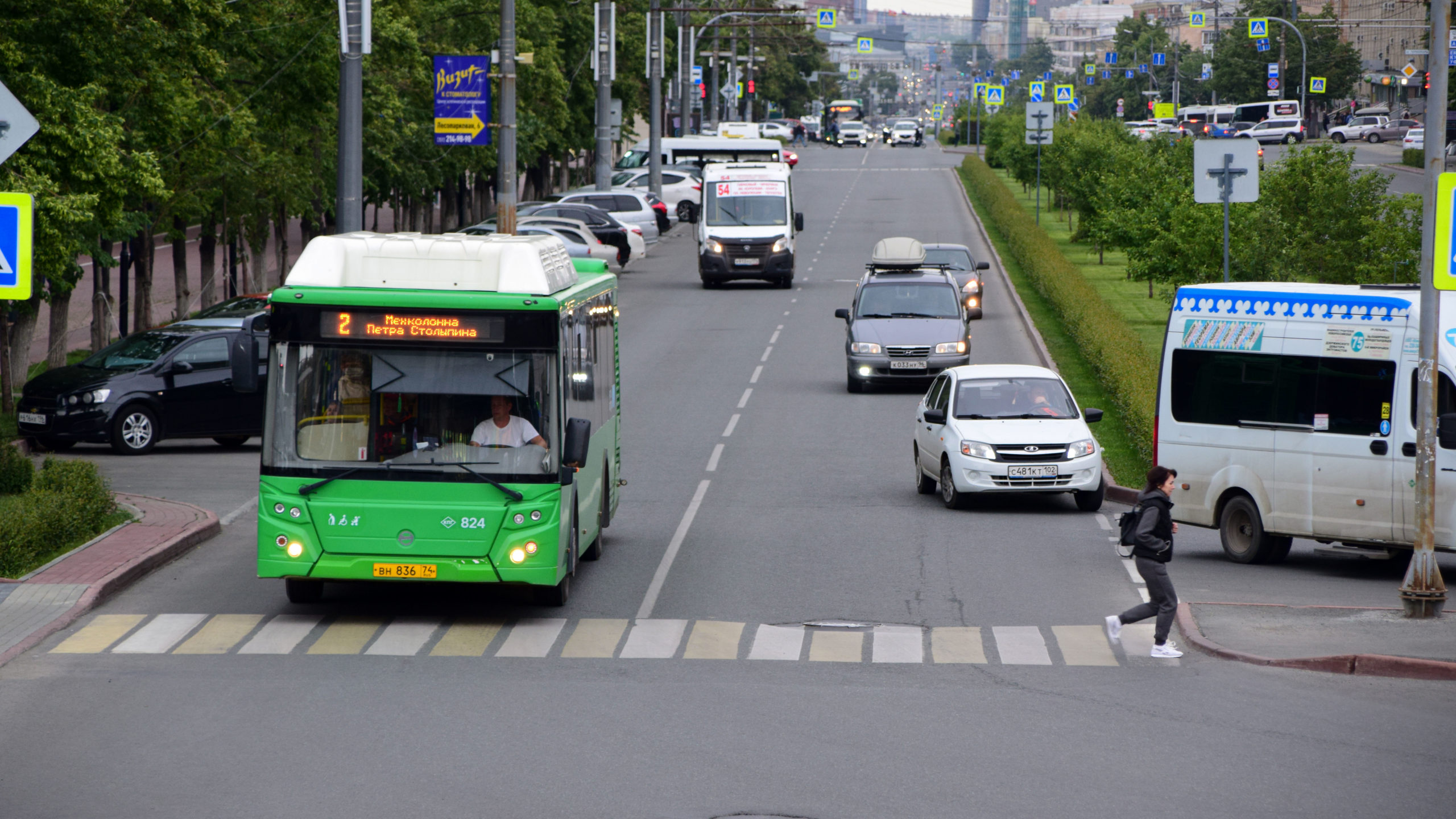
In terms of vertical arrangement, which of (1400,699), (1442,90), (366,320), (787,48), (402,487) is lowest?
(1400,699)

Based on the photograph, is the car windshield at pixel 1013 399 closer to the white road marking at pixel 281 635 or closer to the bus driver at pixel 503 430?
the bus driver at pixel 503 430

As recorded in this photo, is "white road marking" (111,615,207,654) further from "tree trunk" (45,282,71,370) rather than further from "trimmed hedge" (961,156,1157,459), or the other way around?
"tree trunk" (45,282,71,370)

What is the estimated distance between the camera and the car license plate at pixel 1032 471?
20.0m

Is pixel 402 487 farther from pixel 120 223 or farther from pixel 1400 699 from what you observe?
pixel 120 223

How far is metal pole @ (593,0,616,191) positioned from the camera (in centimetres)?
5078

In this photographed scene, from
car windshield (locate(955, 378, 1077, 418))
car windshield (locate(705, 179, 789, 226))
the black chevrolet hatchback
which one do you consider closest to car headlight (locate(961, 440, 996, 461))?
car windshield (locate(955, 378, 1077, 418))

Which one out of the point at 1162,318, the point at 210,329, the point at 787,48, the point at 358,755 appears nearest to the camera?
the point at 358,755

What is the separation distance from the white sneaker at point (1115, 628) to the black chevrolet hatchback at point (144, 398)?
14756 mm

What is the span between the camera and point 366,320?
13320mm

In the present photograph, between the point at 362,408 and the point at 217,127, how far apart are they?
18.0 meters

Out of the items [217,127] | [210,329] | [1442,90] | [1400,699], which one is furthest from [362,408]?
[217,127]

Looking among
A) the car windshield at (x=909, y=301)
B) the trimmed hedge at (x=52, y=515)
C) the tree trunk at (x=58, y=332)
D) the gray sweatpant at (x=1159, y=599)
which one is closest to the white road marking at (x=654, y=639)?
the gray sweatpant at (x=1159, y=599)

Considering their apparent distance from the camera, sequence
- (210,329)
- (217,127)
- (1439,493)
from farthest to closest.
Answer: (217,127), (210,329), (1439,493)

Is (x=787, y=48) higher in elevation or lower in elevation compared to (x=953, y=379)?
higher
